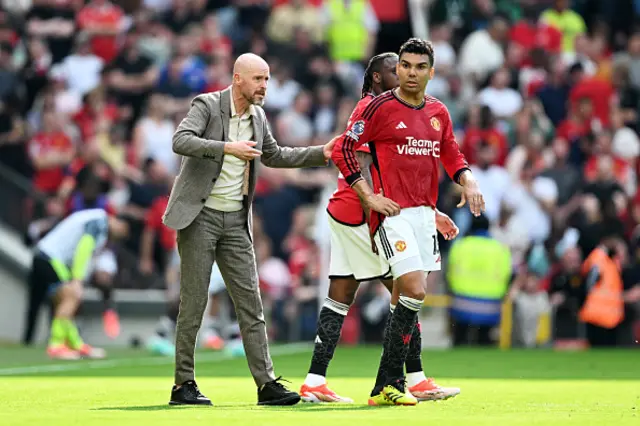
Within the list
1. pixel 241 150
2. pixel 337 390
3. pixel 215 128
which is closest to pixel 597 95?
pixel 337 390

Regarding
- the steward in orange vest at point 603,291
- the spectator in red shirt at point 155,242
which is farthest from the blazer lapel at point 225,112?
the spectator in red shirt at point 155,242

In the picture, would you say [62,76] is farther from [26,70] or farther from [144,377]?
[144,377]

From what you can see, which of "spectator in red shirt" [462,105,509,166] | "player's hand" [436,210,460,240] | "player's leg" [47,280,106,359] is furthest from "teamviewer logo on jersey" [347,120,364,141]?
"spectator in red shirt" [462,105,509,166]

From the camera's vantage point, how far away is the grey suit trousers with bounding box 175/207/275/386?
1064 cm

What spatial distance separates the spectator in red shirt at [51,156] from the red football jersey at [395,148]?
534 inches

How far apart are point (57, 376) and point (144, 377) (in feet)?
2.89

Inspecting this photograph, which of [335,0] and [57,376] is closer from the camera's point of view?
[57,376]

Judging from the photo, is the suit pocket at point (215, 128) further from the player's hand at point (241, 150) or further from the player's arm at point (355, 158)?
the player's arm at point (355, 158)

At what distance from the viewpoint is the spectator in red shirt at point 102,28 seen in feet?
83.4

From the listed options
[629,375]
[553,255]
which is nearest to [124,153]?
[553,255]

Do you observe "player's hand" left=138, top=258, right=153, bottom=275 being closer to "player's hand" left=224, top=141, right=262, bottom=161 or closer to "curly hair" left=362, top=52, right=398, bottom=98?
"curly hair" left=362, top=52, right=398, bottom=98

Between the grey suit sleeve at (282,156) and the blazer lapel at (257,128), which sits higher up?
the blazer lapel at (257,128)

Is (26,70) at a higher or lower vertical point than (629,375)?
higher

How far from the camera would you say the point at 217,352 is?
65.9 ft
